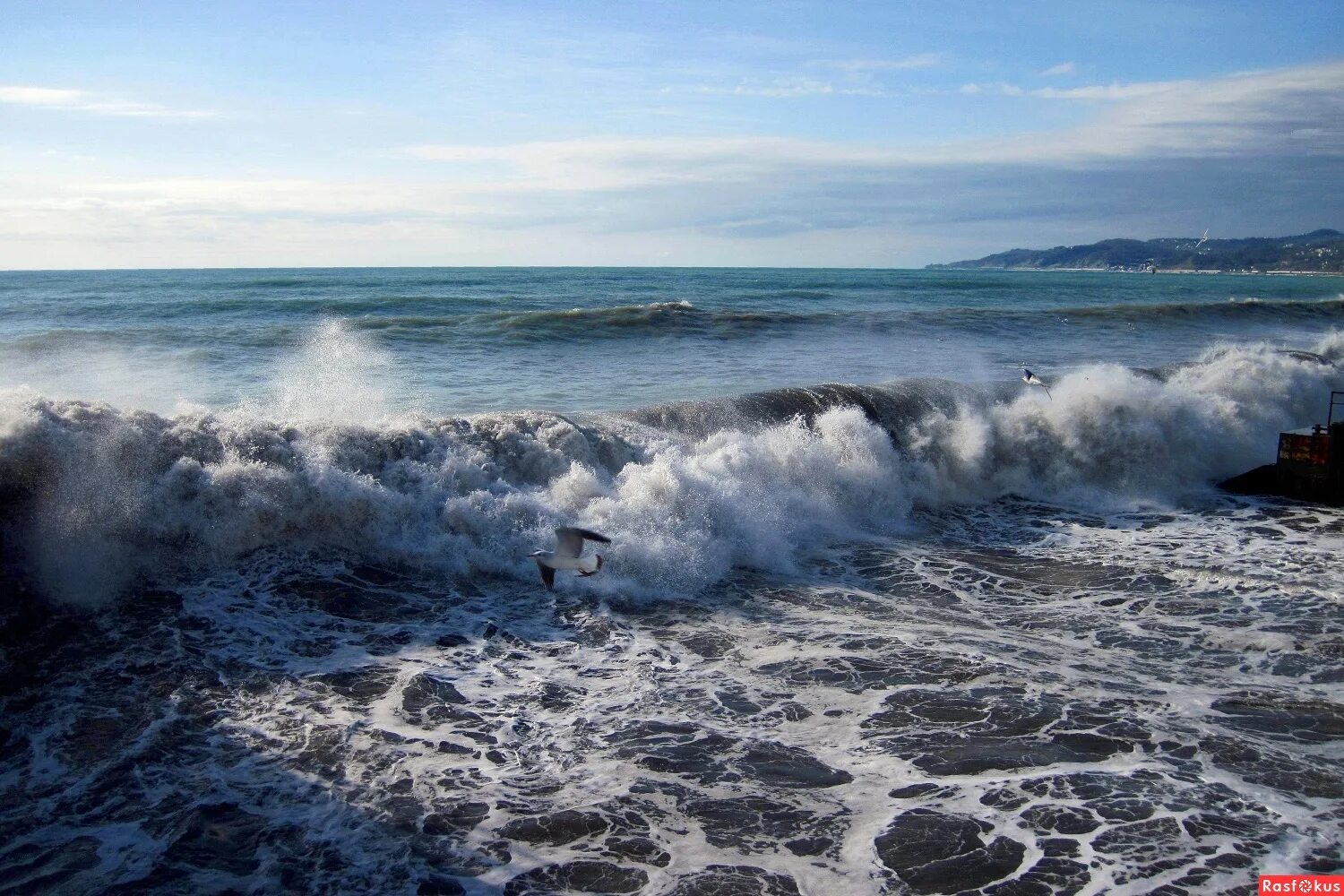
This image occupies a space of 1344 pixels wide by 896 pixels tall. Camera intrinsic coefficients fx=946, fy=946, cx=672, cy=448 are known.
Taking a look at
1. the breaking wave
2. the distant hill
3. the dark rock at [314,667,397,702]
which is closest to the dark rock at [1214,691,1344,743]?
the breaking wave

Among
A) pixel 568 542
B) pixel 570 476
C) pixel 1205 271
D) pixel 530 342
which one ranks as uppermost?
pixel 1205 271

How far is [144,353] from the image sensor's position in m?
22.1

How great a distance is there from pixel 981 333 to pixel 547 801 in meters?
27.9

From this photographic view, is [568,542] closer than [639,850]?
No

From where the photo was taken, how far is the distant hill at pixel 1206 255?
359 feet

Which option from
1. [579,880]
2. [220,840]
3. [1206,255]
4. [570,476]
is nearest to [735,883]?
[579,880]

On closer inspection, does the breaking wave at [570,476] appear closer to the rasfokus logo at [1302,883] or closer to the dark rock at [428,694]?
the dark rock at [428,694]

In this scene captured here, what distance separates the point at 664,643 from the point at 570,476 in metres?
3.66

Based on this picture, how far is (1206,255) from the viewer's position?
125188 millimetres

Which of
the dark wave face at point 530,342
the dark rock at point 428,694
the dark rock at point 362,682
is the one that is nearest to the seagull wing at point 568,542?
the dark rock at point 428,694

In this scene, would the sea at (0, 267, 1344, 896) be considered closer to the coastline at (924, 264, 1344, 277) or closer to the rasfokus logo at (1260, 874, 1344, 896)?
the rasfokus logo at (1260, 874, 1344, 896)

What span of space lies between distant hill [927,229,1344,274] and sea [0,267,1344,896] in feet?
341

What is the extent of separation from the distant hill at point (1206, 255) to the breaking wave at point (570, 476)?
330 feet

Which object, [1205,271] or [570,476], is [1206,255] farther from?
[570,476]
